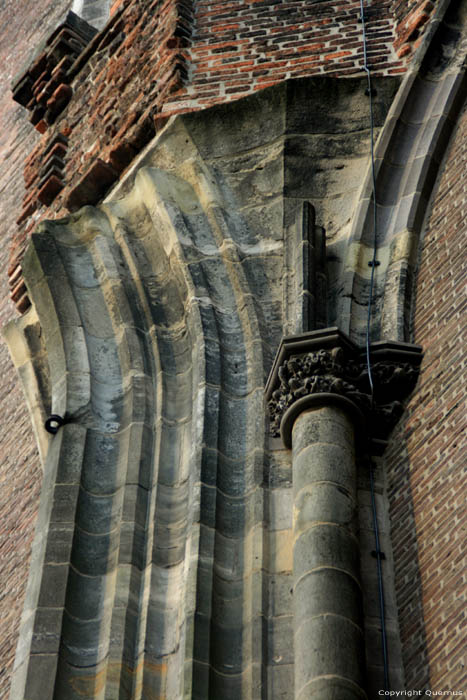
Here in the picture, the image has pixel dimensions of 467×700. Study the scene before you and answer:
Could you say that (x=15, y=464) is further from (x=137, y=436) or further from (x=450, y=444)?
(x=450, y=444)

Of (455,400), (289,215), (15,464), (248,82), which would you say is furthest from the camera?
(15,464)

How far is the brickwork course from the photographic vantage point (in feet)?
22.7

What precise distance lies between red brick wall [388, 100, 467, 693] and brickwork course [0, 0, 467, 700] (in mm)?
12

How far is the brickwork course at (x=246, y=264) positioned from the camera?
272 inches

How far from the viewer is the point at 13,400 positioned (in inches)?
439

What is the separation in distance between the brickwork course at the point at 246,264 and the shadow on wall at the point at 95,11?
130 centimetres

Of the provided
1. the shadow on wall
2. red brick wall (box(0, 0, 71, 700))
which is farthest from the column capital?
the shadow on wall

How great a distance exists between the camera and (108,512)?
771cm

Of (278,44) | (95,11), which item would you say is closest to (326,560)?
(278,44)

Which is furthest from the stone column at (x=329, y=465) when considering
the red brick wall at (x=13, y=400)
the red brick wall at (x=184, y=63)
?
the red brick wall at (x=184, y=63)

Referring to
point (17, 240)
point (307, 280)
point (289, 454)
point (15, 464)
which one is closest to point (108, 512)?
point (289, 454)

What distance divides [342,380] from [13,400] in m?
4.14

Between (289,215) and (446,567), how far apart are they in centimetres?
264

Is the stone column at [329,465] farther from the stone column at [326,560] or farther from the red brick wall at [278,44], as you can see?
the red brick wall at [278,44]
